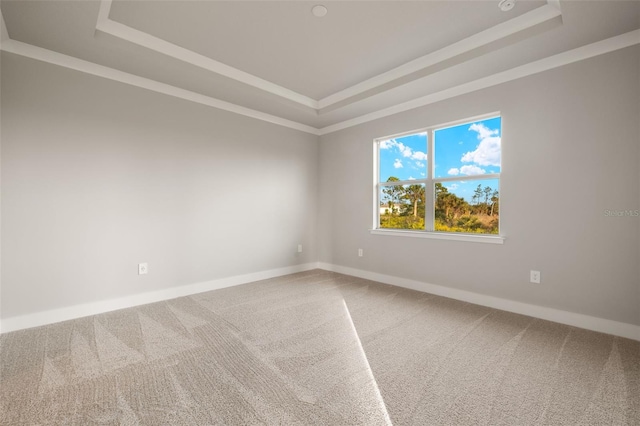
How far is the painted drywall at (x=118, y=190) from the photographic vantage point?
99.0 inches

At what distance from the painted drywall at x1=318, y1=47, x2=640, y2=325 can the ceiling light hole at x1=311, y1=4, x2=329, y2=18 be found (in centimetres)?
190

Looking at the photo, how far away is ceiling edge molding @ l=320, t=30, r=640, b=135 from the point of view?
7.80 ft

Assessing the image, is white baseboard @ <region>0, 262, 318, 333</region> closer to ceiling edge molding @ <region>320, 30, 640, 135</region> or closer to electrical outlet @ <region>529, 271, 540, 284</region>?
ceiling edge molding @ <region>320, 30, 640, 135</region>

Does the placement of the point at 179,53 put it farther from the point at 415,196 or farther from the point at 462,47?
the point at 415,196

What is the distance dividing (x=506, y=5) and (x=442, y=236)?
228 centimetres

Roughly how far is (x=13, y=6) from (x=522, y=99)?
433 centimetres

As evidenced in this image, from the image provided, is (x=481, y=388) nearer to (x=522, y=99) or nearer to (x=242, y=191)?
(x=522, y=99)

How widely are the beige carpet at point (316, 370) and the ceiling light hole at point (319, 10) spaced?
8.63ft

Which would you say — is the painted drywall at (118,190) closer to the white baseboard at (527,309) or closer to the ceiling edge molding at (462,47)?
the ceiling edge molding at (462,47)

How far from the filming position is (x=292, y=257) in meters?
4.68

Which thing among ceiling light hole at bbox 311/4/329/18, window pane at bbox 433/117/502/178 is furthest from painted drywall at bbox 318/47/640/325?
ceiling light hole at bbox 311/4/329/18

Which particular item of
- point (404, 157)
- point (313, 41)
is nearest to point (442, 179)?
point (404, 157)

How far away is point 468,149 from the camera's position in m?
3.40

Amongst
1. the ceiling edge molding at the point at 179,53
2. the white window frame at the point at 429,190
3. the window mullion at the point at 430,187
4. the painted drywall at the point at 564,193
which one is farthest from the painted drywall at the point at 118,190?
the painted drywall at the point at 564,193
